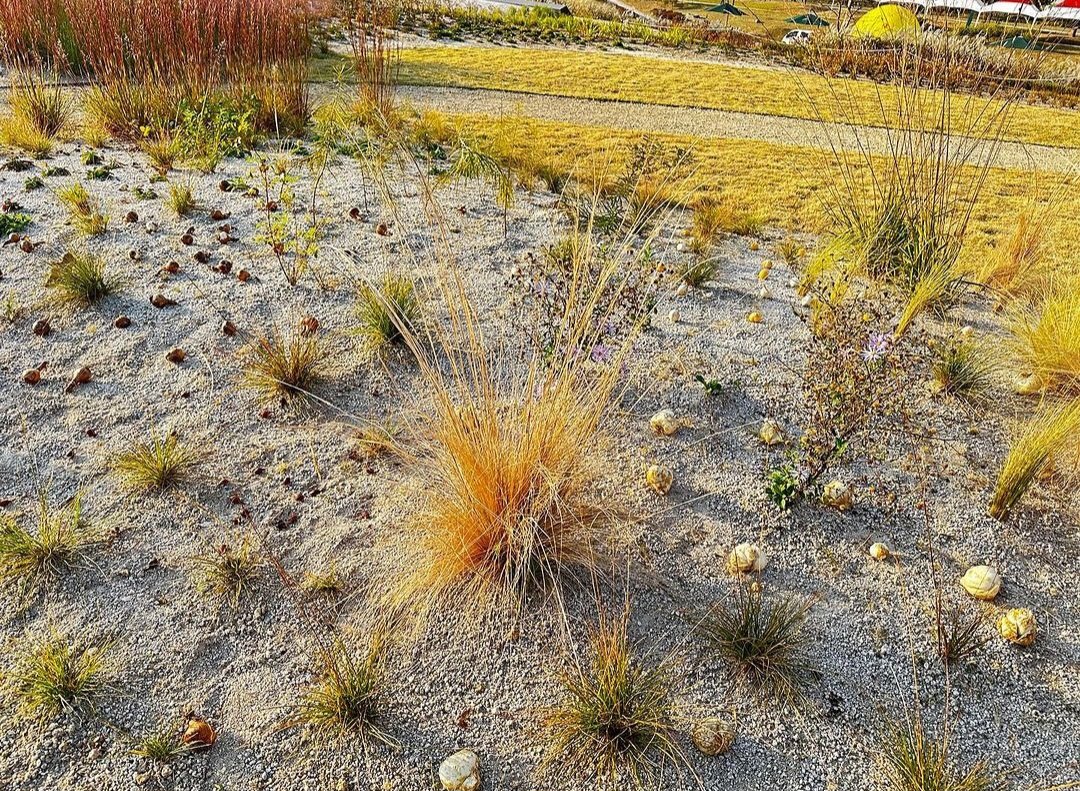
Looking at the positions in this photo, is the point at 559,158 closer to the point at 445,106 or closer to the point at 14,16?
the point at 445,106

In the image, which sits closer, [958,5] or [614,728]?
[614,728]

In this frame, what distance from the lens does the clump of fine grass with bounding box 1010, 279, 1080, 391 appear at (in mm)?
2535

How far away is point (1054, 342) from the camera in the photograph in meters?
2.61

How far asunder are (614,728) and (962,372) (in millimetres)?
2026

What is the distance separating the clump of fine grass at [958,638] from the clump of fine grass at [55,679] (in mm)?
2034

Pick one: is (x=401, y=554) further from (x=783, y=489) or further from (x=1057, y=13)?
(x=1057, y=13)

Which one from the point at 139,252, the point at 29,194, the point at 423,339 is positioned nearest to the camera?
the point at 423,339

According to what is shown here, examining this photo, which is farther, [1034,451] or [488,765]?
[1034,451]

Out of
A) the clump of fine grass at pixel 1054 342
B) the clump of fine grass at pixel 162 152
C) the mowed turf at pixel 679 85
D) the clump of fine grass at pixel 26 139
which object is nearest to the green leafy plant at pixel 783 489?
the clump of fine grass at pixel 1054 342

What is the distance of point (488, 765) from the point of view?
1514mm

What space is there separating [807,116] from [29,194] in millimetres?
6353

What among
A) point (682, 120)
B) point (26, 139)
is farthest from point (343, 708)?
point (682, 120)

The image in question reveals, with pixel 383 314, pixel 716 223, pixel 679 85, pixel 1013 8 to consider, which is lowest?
pixel 383 314

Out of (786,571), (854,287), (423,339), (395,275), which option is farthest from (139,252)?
(854,287)
